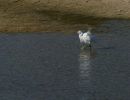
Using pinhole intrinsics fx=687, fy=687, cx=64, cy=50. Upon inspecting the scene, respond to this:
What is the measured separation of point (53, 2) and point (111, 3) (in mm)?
3185

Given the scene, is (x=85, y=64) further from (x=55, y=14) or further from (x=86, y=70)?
(x=55, y=14)

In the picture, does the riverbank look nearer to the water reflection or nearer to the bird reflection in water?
the bird reflection in water

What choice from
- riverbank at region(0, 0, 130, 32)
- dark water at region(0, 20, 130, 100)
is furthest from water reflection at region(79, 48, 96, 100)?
riverbank at region(0, 0, 130, 32)

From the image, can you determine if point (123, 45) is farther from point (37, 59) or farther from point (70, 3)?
point (70, 3)

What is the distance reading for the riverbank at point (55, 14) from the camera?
33.5 meters

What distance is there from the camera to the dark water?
1966cm

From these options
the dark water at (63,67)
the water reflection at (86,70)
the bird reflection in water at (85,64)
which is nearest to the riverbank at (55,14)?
the dark water at (63,67)

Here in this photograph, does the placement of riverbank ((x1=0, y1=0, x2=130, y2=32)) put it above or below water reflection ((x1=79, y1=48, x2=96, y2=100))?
below

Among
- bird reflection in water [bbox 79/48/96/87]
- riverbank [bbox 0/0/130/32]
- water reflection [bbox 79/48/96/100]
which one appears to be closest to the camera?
water reflection [bbox 79/48/96/100]

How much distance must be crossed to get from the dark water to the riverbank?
1.89m

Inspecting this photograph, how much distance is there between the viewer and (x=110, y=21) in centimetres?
3503

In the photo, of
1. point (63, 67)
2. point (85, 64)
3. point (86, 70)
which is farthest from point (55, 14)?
point (86, 70)

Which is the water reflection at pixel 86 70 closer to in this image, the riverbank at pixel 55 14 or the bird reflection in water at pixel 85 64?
the bird reflection in water at pixel 85 64

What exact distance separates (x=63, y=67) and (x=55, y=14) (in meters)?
12.4
